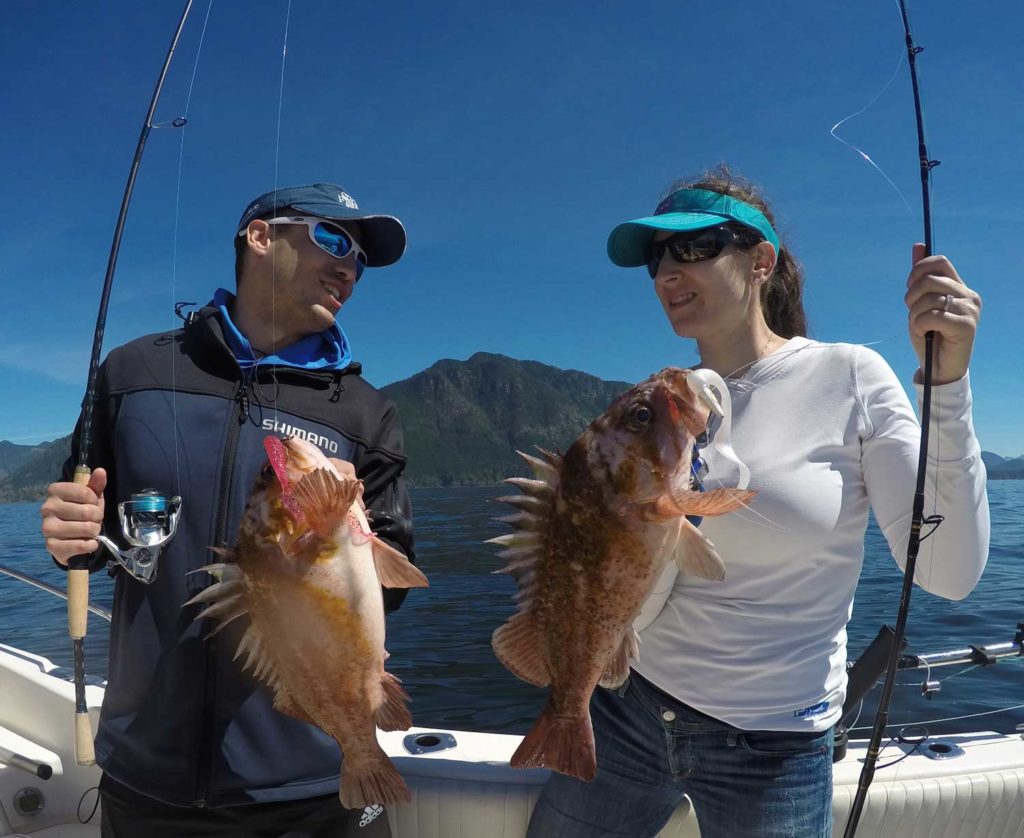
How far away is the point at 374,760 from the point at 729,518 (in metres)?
1.70

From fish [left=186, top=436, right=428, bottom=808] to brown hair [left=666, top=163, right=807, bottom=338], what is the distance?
2176 mm

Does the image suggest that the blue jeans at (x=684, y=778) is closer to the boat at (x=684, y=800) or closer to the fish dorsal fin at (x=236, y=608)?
the boat at (x=684, y=800)

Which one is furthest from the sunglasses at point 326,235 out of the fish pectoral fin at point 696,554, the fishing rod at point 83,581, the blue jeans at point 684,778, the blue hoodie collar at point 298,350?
the blue jeans at point 684,778

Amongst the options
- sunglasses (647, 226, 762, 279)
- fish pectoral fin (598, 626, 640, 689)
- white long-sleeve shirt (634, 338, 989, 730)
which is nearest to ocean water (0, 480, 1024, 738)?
fish pectoral fin (598, 626, 640, 689)

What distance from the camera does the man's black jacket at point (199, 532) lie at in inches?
107

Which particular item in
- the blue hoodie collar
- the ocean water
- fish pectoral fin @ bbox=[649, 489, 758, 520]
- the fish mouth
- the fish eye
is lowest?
the ocean water

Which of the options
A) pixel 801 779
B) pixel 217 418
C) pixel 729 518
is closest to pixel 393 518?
pixel 217 418

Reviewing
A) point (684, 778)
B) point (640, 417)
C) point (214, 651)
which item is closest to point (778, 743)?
point (684, 778)

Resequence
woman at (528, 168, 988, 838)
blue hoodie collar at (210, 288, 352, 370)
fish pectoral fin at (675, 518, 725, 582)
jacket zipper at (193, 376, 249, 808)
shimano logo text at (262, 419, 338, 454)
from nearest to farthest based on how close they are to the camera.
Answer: fish pectoral fin at (675, 518, 725, 582) < woman at (528, 168, 988, 838) < jacket zipper at (193, 376, 249, 808) < shimano logo text at (262, 419, 338, 454) < blue hoodie collar at (210, 288, 352, 370)

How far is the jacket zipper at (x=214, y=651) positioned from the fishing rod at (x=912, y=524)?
8.89 ft

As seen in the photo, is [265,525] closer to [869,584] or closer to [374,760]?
[374,760]

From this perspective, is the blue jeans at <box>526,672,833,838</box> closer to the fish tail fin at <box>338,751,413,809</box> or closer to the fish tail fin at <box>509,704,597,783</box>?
the fish tail fin at <box>509,704,597,783</box>

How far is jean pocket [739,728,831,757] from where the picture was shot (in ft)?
8.46

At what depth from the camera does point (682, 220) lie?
2.76 meters
